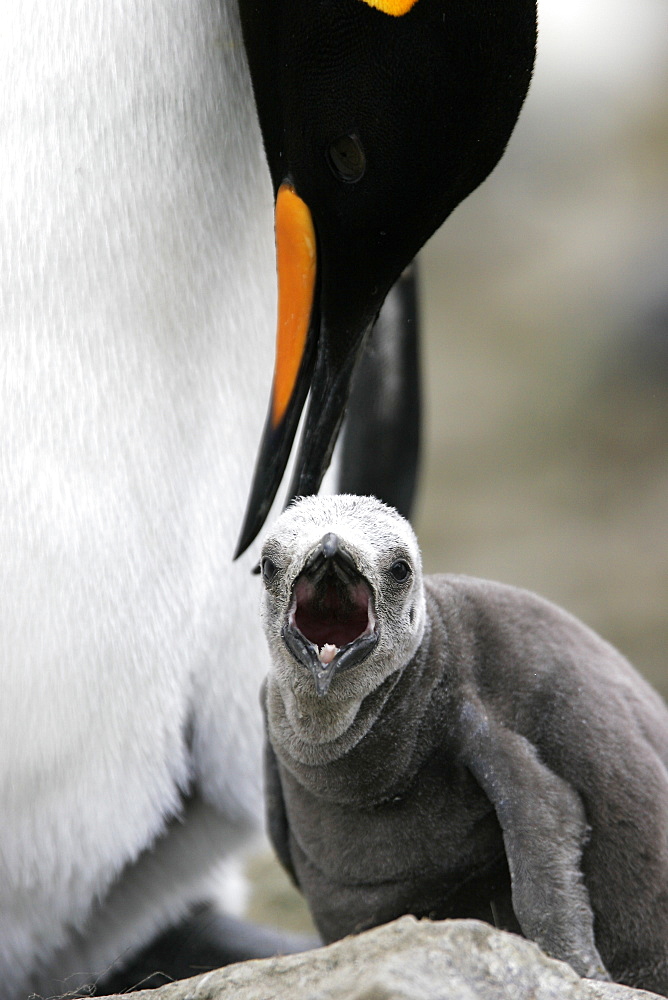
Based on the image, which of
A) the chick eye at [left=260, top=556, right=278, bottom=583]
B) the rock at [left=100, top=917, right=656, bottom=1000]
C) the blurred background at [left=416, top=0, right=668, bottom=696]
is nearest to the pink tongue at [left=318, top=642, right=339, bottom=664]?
the chick eye at [left=260, top=556, right=278, bottom=583]

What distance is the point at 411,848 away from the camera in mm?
1413

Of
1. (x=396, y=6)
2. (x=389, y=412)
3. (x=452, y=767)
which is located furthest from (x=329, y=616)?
(x=389, y=412)

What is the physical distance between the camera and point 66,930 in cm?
171

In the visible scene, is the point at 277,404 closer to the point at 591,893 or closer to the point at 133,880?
the point at 591,893

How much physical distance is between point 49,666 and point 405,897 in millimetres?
432

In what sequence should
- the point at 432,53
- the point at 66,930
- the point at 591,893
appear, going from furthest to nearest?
the point at 66,930, the point at 591,893, the point at 432,53

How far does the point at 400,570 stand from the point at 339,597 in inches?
3.4

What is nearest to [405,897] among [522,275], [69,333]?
[69,333]

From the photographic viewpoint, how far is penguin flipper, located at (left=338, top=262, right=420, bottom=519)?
7.55 feet

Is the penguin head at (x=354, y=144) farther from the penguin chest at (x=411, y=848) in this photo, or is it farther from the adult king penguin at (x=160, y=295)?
the penguin chest at (x=411, y=848)

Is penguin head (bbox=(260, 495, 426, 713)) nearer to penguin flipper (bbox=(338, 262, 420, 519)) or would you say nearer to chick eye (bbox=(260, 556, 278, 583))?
chick eye (bbox=(260, 556, 278, 583))

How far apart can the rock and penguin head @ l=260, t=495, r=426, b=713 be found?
22cm

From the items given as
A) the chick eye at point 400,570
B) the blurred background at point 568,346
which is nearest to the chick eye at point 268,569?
the chick eye at point 400,570

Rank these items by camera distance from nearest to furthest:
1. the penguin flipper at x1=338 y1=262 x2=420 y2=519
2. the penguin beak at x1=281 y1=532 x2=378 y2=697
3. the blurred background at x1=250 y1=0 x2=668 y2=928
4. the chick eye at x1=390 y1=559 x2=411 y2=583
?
1. the penguin beak at x1=281 y1=532 x2=378 y2=697
2. the chick eye at x1=390 y1=559 x2=411 y2=583
3. the penguin flipper at x1=338 y1=262 x2=420 y2=519
4. the blurred background at x1=250 y1=0 x2=668 y2=928
